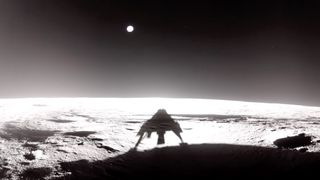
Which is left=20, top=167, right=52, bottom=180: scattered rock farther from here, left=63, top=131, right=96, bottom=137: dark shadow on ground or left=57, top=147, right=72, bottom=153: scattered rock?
left=63, top=131, right=96, bottom=137: dark shadow on ground

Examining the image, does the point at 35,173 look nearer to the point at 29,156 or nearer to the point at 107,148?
the point at 29,156

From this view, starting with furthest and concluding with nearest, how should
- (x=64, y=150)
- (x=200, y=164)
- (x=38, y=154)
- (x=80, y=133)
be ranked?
1. (x=80, y=133)
2. (x=64, y=150)
3. (x=38, y=154)
4. (x=200, y=164)

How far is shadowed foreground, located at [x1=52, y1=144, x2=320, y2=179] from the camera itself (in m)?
4.86

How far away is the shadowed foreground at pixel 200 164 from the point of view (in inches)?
191

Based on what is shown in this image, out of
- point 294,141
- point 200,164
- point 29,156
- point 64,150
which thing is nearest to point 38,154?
point 29,156

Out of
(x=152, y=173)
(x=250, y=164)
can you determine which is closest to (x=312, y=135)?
(x=250, y=164)

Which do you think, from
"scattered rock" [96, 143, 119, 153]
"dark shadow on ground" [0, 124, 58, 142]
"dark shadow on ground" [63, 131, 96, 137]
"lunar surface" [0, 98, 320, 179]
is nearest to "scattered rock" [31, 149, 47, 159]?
"lunar surface" [0, 98, 320, 179]

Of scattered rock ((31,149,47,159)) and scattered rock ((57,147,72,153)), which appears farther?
scattered rock ((57,147,72,153))

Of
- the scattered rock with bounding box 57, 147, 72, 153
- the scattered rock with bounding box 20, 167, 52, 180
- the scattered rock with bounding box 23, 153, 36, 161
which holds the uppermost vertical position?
the scattered rock with bounding box 57, 147, 72, 153

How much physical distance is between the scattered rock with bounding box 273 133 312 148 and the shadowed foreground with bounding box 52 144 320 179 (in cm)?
44

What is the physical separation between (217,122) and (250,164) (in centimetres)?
379

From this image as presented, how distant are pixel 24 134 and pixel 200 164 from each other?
13.6 feet

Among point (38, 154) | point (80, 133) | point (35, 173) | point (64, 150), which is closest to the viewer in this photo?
point (35, 173)

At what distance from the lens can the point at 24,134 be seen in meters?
6.87
